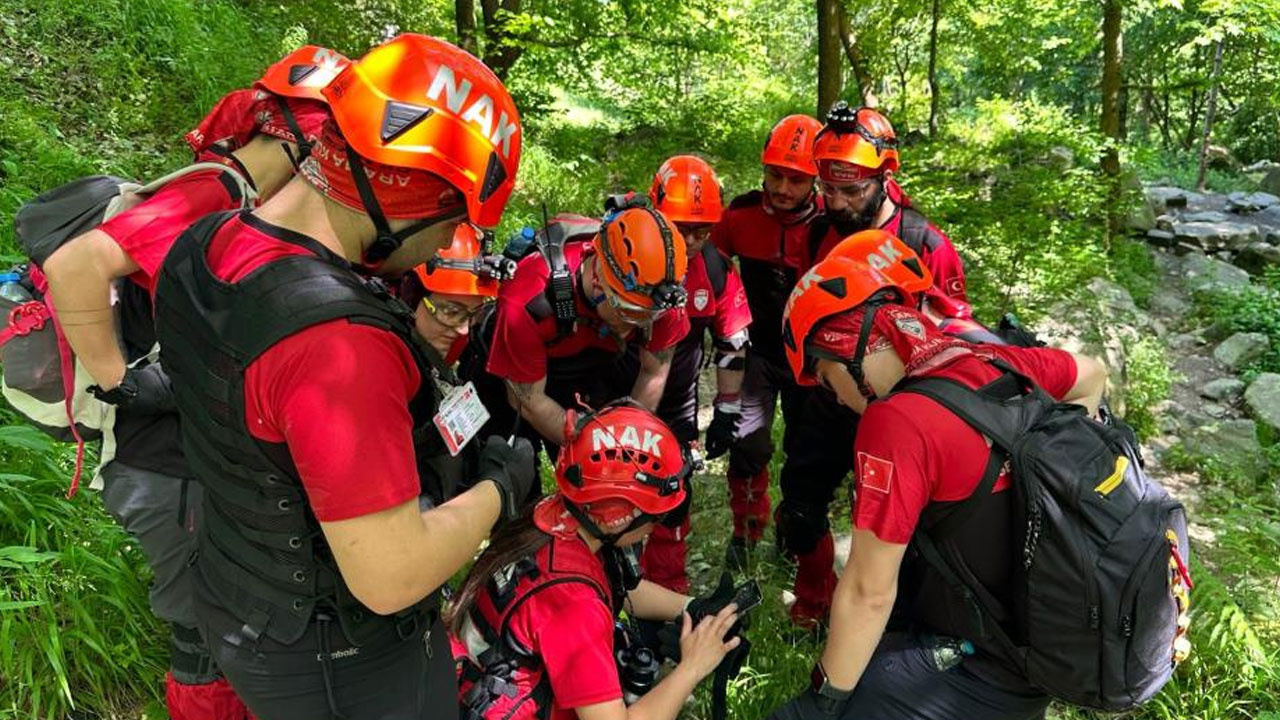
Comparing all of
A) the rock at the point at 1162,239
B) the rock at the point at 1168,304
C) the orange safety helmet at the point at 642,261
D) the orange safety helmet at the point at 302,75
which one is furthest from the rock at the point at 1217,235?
the orange safety helmet at the point at 302,75

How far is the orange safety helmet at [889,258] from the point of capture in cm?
275

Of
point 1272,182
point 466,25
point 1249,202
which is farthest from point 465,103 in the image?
point 1272,182

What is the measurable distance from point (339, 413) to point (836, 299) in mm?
1703

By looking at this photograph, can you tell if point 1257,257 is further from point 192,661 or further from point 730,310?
point 192,661

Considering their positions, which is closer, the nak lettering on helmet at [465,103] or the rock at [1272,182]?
the nak lettering on helmet at [465,103]

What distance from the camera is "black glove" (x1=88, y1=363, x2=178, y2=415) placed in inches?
99.7

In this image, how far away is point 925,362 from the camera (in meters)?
2.48

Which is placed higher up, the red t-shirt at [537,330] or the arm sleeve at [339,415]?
the arm sleeve at [339,415]

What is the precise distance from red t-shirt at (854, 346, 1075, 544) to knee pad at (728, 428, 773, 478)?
2.50 metres

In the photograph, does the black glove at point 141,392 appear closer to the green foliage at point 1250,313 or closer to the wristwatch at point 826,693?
the wristwatch at point 826,693

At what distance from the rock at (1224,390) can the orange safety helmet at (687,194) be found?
8510 millimetres

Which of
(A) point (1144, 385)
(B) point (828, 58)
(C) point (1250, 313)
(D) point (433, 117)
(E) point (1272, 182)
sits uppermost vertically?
(D) point (433, 117)

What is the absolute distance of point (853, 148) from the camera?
4062 mm

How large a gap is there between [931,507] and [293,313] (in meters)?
1.89
